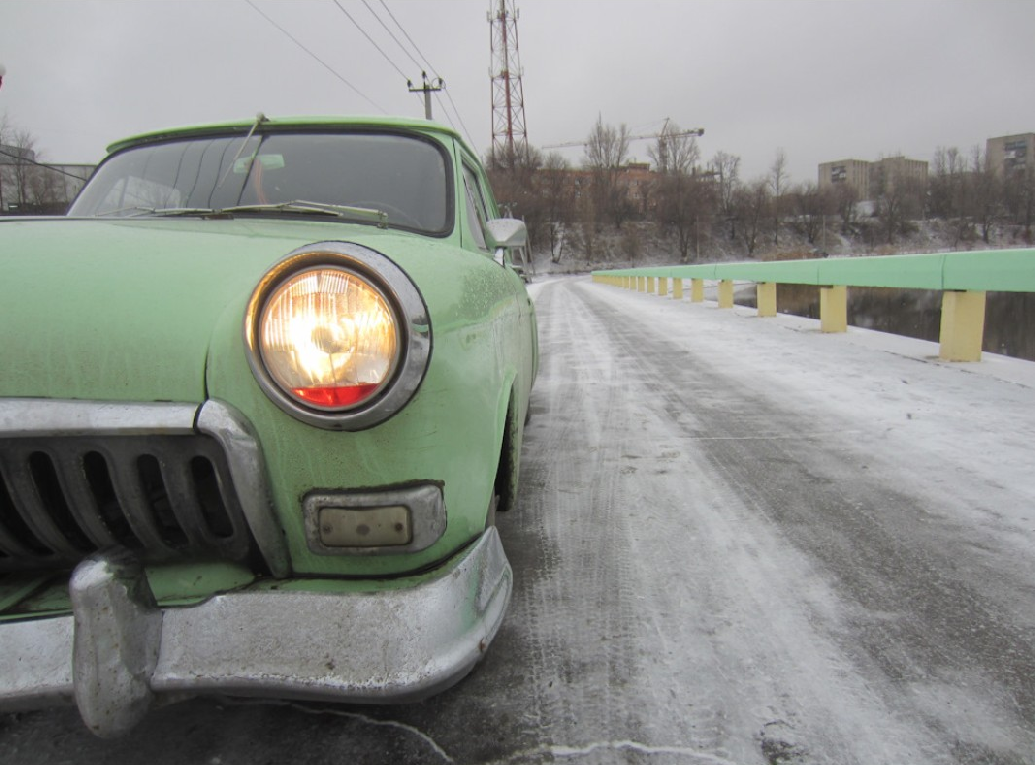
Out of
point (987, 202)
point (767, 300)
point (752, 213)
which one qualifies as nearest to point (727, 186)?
point (752, 213)

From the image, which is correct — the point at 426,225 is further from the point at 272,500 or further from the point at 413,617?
the point at 413,617

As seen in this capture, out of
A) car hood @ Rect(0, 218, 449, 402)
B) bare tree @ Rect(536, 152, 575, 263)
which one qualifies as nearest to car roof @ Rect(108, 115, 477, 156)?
car hood @ Rect(0, 218, 449, 402)

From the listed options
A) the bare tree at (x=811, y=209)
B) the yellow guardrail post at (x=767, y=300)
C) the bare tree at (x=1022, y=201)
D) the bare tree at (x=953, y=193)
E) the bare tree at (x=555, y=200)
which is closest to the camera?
the yellow guardrail post at (x=767, y=300)

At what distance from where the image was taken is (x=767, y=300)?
10703 millimetres

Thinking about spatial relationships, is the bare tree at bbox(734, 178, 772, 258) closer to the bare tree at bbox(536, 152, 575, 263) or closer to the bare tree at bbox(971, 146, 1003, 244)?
the bare tree at bbox(536, 152, 575, 263)

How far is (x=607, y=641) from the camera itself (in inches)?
70.1

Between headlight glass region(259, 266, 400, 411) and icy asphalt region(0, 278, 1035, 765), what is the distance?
790 millimetres

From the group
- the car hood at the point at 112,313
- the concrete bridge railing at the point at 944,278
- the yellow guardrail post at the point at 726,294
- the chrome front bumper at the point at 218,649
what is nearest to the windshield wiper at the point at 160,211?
the car hood at the point at 112,313

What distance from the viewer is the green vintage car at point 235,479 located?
1181mm

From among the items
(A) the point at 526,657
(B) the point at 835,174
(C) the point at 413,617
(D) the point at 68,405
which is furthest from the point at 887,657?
(B) the point at 835,174

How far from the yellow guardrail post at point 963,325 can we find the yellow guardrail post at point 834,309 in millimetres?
2398

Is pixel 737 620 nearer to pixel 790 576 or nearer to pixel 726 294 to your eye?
pixel 790 576

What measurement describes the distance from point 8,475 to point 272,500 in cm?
50

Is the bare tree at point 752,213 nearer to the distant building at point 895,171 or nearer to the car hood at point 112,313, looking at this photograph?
the distant building at point 895,171
